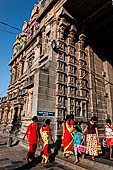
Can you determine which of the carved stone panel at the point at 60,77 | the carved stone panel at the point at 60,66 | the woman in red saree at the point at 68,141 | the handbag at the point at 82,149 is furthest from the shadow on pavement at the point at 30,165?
the carved stone panel at the point at 60,66

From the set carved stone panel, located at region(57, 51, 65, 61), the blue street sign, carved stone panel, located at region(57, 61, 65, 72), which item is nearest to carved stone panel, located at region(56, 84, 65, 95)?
carved stone panel, located at region(57, 61, 65, 72)

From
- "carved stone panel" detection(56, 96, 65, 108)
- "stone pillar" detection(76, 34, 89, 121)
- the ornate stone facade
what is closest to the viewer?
the ornate stone facade

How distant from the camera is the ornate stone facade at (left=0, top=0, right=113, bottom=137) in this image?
8539 mm

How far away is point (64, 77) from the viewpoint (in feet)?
32.9

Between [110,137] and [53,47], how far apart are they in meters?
7.49

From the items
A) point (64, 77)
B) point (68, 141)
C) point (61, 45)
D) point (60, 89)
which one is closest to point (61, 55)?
point (61, 45)

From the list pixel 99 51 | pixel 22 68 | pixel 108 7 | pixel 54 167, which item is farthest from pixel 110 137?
pixel 22 68

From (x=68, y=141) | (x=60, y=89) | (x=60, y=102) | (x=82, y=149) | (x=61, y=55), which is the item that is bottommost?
(x=82, y=149)

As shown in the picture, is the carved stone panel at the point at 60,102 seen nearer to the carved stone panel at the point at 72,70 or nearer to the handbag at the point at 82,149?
the carved stone panel at the point at 72,70

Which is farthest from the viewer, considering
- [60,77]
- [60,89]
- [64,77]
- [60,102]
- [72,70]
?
[72,70]

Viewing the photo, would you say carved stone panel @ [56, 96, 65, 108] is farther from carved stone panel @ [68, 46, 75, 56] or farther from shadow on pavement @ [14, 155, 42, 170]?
carved stone panel @ [68, 46, 75, 56]

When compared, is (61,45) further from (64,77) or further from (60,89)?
(60,89)

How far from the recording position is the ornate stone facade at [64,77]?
336 inches

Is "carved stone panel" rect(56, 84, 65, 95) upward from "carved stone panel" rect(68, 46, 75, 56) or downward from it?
downward
